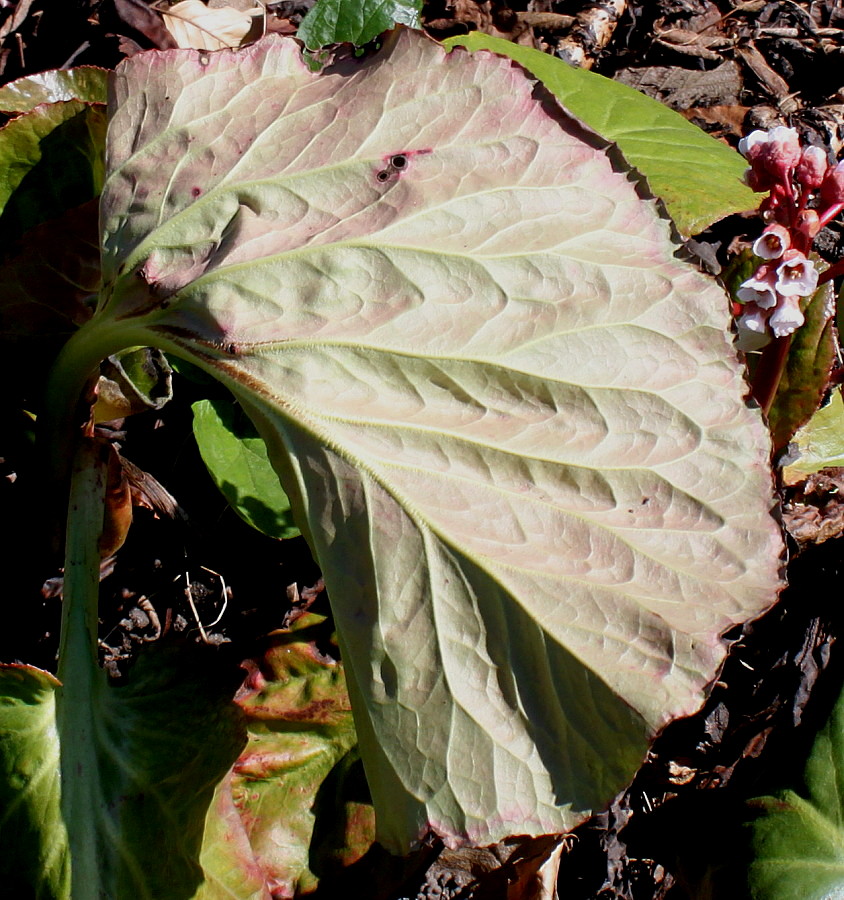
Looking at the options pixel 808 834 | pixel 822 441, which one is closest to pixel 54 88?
pixel 822 441

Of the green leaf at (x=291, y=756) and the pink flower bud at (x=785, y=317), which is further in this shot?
the green leaf at (x=291, y=756)

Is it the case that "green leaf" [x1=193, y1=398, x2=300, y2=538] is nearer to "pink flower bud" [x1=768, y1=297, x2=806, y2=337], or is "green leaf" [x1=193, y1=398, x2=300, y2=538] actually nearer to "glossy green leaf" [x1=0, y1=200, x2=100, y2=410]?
"glossy green leaf" [x1=0, y1=200, x2=100, y2=410]

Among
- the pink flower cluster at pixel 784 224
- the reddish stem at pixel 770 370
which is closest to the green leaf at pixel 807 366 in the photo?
the reddish stem at pixel 770 370

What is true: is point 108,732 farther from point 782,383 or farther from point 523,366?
point 782,383

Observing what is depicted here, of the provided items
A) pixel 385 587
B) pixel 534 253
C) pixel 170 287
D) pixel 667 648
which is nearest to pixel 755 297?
pixel 534 253

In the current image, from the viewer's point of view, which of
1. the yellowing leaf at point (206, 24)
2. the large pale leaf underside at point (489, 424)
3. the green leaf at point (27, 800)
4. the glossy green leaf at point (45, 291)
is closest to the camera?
the large pale leaf underside at point (489, 424)

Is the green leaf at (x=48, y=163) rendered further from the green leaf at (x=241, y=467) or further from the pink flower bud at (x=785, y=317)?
the pink flower bud at (x=785, y=317)

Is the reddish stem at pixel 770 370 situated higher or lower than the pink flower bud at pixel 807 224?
lower
